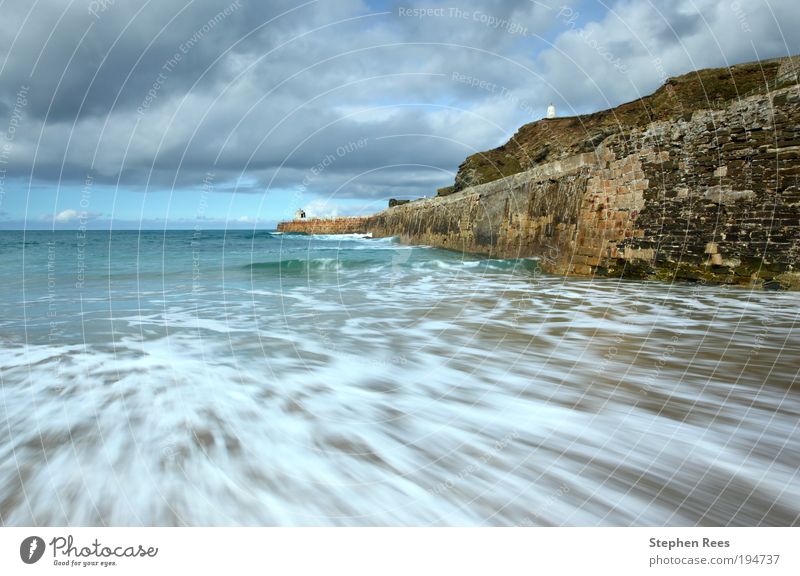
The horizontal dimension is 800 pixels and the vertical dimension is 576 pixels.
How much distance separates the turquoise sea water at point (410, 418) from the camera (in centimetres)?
243

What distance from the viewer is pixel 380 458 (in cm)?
297

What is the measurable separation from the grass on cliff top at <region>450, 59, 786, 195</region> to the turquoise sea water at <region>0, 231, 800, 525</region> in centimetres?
700

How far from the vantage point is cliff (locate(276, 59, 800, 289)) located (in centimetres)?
834

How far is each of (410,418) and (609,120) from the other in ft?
102

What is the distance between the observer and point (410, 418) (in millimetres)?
3648

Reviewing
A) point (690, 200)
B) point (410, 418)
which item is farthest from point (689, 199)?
point (410, 418)

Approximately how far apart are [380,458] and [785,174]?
359 inches

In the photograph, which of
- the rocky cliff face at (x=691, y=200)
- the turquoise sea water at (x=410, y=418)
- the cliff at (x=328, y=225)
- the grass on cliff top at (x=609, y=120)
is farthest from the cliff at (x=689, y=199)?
the cliff at (x=328, y=225)

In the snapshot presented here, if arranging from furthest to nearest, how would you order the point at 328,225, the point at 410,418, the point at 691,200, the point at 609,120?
the point at 328,225 → the point at 609,120 → the point at 691,200 → the point at 410,418

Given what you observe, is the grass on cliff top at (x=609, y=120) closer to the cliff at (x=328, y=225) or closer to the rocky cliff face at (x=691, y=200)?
the rocky cliff face at (x=691, y=200)

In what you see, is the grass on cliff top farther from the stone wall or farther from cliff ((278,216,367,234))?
cliff ((278,216,367,234))

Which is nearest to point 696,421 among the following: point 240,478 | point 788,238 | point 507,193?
point 240,478

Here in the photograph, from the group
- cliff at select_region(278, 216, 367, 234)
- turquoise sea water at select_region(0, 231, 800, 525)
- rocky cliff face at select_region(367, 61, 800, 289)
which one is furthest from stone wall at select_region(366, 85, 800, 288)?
cliff at select_region(278, 216, 367, 234)

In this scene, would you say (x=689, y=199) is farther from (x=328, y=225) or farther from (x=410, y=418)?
(x=328, y=225)
